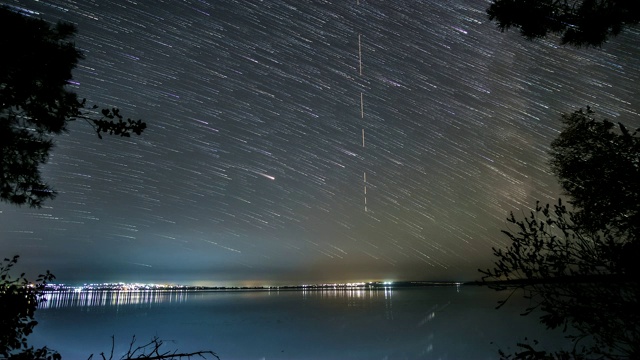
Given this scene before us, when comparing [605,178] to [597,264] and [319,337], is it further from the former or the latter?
[319,337]

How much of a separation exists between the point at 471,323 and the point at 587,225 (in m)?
39.4

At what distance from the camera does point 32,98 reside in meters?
5.20

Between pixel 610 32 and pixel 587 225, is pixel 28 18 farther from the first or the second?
pixel 610 32

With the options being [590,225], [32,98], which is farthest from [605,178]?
[32,98]

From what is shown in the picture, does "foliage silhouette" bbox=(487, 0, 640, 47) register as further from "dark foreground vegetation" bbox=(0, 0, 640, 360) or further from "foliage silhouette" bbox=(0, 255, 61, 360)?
"foliage silhouette" bbox=(0, 255, 61, 360)

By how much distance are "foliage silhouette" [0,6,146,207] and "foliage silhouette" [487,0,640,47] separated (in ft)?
18.4

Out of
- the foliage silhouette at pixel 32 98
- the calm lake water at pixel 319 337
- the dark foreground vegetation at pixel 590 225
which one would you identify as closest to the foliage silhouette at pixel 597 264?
the dark foreground vegetation at pixel 590 225

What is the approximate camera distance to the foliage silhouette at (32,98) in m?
4.80

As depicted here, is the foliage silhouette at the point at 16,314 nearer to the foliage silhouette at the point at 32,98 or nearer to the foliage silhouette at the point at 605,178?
the foliage silhouette at the point at 32,98

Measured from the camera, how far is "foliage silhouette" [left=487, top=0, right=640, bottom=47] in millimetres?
5965

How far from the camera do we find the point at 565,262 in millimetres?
4496

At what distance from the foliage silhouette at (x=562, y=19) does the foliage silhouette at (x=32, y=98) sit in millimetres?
5619

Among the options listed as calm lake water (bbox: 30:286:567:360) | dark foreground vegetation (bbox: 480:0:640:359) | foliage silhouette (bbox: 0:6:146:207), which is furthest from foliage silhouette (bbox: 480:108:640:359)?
calm lake water (bbox: 30:286:567:360)

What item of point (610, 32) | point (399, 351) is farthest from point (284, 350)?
point (610, 32)
